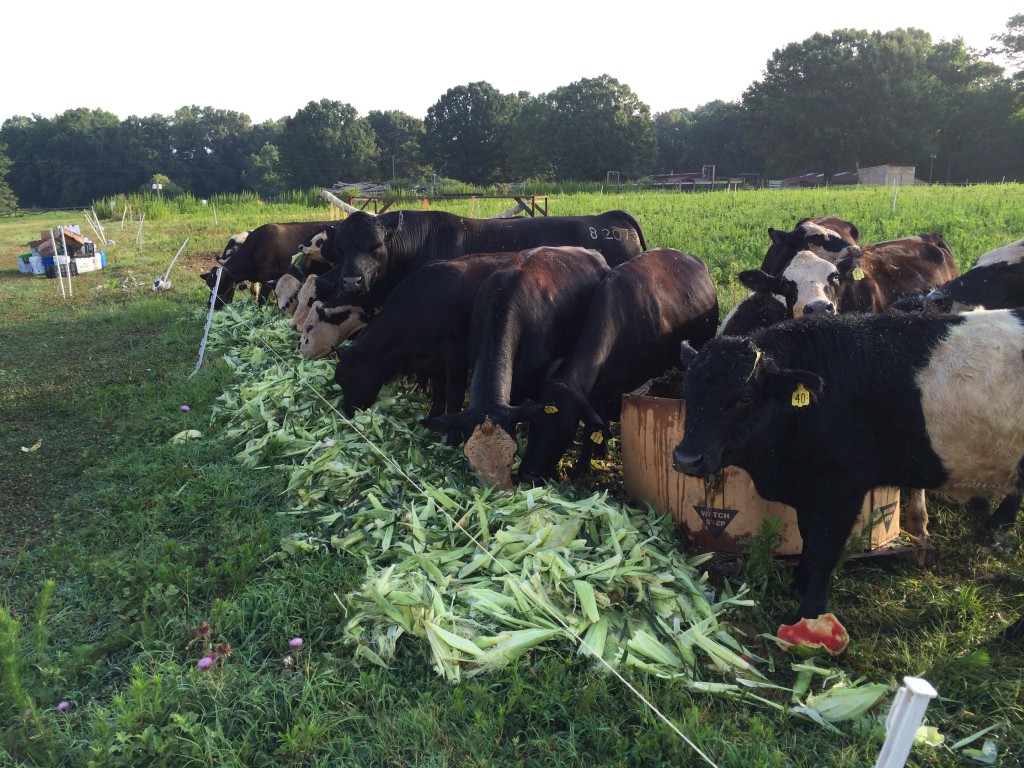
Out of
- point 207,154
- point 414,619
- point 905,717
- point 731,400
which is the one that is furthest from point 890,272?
point 207,154

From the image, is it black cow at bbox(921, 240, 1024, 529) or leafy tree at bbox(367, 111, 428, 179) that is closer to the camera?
black cow at bbox(921, 240, 1024, 529)

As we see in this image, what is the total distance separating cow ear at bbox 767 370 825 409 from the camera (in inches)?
153

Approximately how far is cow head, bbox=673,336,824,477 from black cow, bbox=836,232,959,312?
12.0 ft

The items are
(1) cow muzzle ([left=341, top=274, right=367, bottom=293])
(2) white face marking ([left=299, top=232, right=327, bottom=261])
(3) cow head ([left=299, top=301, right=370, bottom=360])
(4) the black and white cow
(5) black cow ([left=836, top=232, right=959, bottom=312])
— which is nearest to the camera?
(4) the black and white cow

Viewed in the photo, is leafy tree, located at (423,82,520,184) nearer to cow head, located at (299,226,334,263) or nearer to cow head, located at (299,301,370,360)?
cow head, located at (299,226,334,263)

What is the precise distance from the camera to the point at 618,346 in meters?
6.05

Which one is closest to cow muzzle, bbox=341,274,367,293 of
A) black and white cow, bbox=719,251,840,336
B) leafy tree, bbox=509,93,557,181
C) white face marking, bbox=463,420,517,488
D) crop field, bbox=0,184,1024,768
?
crop field, bbox=0,184,1024,768

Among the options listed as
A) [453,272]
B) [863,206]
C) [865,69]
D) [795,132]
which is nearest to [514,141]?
[795,132]

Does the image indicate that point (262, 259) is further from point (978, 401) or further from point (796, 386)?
point (978, 401)

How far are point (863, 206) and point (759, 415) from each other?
74.4ft

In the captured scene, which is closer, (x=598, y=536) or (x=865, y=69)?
(x=598, y=536)

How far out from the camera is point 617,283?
6297 mm

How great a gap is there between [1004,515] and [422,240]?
646cm

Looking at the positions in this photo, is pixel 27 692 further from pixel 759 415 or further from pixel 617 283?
pixel 617 283
